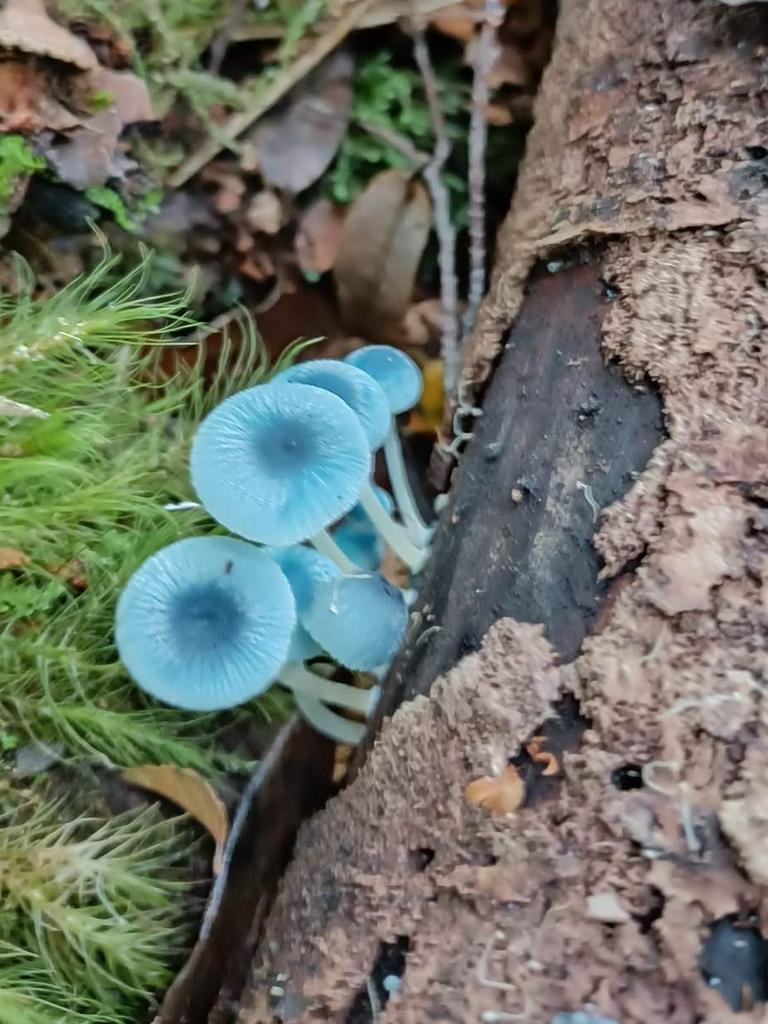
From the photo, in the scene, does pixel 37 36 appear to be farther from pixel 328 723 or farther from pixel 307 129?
pixel 328 723

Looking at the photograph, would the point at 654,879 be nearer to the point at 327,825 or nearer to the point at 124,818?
the point at 327,825

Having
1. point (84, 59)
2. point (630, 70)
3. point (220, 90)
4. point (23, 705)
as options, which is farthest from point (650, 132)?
point (23, 705)

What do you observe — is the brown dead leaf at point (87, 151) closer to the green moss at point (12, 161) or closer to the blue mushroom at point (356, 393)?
the green moss at point (12, 161)

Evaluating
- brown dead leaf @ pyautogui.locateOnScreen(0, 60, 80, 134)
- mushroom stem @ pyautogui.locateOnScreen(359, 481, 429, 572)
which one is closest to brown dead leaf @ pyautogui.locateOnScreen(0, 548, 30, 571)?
mushroom stem @ pyautogui.locateOnScreen(359, 481, 429, 572)

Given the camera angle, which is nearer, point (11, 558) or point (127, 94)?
point (11, 558)

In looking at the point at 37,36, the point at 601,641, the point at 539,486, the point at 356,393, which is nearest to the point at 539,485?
the point at 539,486

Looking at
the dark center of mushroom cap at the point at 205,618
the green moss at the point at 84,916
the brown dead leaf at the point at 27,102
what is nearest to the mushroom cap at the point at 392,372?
the dark center of mushroom cap at the point at 205,618

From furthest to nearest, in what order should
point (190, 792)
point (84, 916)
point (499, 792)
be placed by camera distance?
1. point (190, 792)
2. point (84, 916)
3. point (499, 792)
